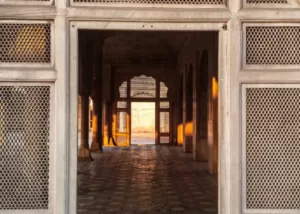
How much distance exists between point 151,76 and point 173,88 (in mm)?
1213

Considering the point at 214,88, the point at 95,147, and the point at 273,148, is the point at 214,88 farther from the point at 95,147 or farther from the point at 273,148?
the point at 95,147

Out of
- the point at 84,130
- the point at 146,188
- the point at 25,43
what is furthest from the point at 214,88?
the point at 25,43

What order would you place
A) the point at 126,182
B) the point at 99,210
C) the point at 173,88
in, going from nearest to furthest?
the point at 99,210 < the point at 126,182 < the point at 173,88

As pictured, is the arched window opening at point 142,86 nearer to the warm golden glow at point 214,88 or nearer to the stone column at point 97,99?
the stone column at point 97,99

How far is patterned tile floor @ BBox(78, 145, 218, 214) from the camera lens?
595cm

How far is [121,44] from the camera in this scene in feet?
57.7

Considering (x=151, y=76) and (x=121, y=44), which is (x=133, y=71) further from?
(x=121, y=44)

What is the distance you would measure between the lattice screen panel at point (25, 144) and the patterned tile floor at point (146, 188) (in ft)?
8.35

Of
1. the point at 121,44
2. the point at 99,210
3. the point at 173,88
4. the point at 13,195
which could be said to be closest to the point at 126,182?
the point at 99,210

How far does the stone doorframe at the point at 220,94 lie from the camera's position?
3193 millimetres

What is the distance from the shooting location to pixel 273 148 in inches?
129

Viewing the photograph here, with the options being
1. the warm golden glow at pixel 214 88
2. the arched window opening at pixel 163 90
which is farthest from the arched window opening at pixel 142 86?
the warm golden glow at pixel 214 88

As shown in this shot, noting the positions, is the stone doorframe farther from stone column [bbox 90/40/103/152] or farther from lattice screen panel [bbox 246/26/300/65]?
stone column [bbox 90/40/103/152]

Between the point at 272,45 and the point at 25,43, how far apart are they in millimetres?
1929
